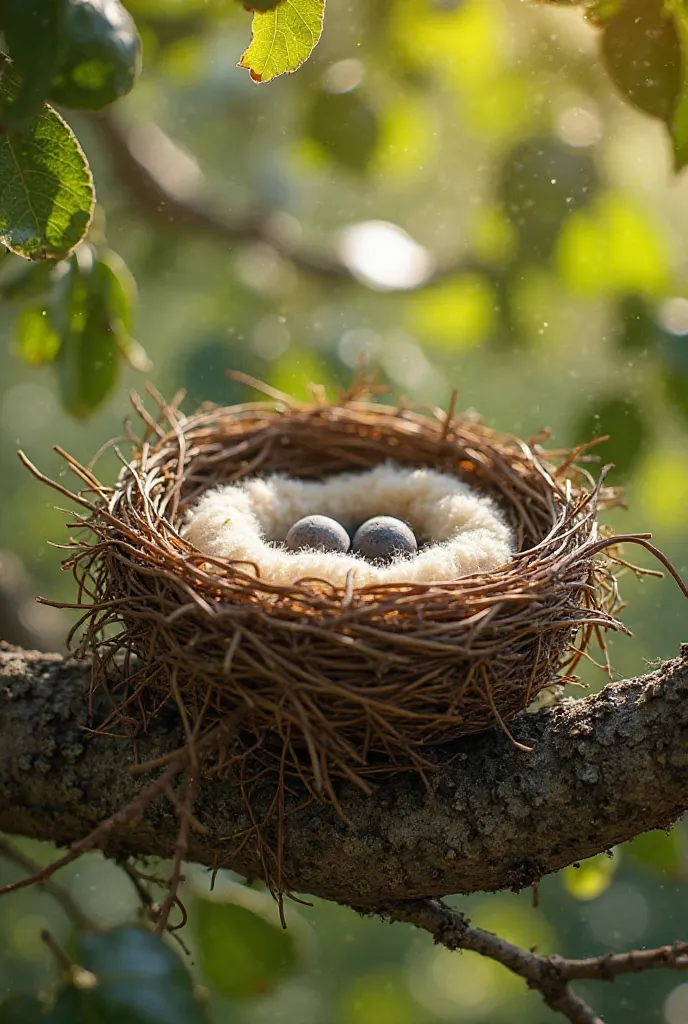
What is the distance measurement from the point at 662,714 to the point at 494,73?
162cm

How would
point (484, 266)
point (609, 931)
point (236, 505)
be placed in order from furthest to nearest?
1. point (609, 931)
2. point (484, 266)
3. point (236, 505)

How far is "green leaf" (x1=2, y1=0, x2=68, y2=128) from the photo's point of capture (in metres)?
0.67

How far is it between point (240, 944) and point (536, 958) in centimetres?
46

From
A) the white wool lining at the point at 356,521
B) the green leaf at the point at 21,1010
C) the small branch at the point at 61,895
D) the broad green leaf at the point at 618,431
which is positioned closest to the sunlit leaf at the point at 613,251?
the broad green leaf at the point at 618,431

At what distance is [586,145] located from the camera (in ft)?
6.03

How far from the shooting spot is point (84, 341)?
49.8 inches

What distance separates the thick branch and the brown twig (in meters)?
0.05

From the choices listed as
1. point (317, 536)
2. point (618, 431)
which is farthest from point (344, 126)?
→ point (317, 536)

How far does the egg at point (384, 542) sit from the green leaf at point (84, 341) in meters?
0.39

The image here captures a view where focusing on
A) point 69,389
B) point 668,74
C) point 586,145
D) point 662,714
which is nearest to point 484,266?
point 586,145

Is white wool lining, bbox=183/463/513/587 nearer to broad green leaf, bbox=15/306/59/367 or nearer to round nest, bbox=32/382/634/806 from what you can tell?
round nest, bbox=32/382/634/806

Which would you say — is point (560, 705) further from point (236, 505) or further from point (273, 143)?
point (273, 143)

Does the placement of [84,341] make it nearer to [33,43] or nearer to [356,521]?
[356,521]

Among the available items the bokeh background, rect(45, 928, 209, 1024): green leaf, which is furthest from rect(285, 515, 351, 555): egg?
rect(45, 928, 209, 1024): green leaf
